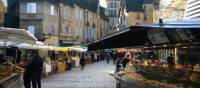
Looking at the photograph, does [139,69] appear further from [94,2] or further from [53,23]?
[94,2]

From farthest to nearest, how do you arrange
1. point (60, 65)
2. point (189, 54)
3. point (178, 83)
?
point (60, 65) < point (189, 54) < point (178, 83)

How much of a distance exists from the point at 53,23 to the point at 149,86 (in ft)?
198

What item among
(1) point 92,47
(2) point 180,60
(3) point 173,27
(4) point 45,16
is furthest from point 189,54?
(4) point 45,16

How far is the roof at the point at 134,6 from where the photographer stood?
10488 cm

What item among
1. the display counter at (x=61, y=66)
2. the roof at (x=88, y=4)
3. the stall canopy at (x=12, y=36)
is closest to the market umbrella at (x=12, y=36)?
the stall canopy at (x=12, y=36)

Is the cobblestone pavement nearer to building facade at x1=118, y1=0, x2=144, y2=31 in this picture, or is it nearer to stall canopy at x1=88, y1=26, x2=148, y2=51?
stall canopy at x1=88, y1=26, x2=148, y2=51

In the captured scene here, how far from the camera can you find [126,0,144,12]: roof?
104875 millimetres

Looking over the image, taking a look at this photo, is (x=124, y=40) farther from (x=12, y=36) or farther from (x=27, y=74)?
(x=27, y=74)

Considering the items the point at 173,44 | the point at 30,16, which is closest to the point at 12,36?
the point at 173,44

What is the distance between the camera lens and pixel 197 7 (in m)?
17.6

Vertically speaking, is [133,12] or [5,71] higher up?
[133,12]

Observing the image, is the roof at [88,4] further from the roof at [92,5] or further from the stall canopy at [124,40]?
the stall canopy at [124,40]

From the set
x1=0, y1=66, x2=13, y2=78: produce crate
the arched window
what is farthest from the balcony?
x1=0, y1=66, x2=13, y2=78: produce crate

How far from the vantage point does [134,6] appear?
106m
